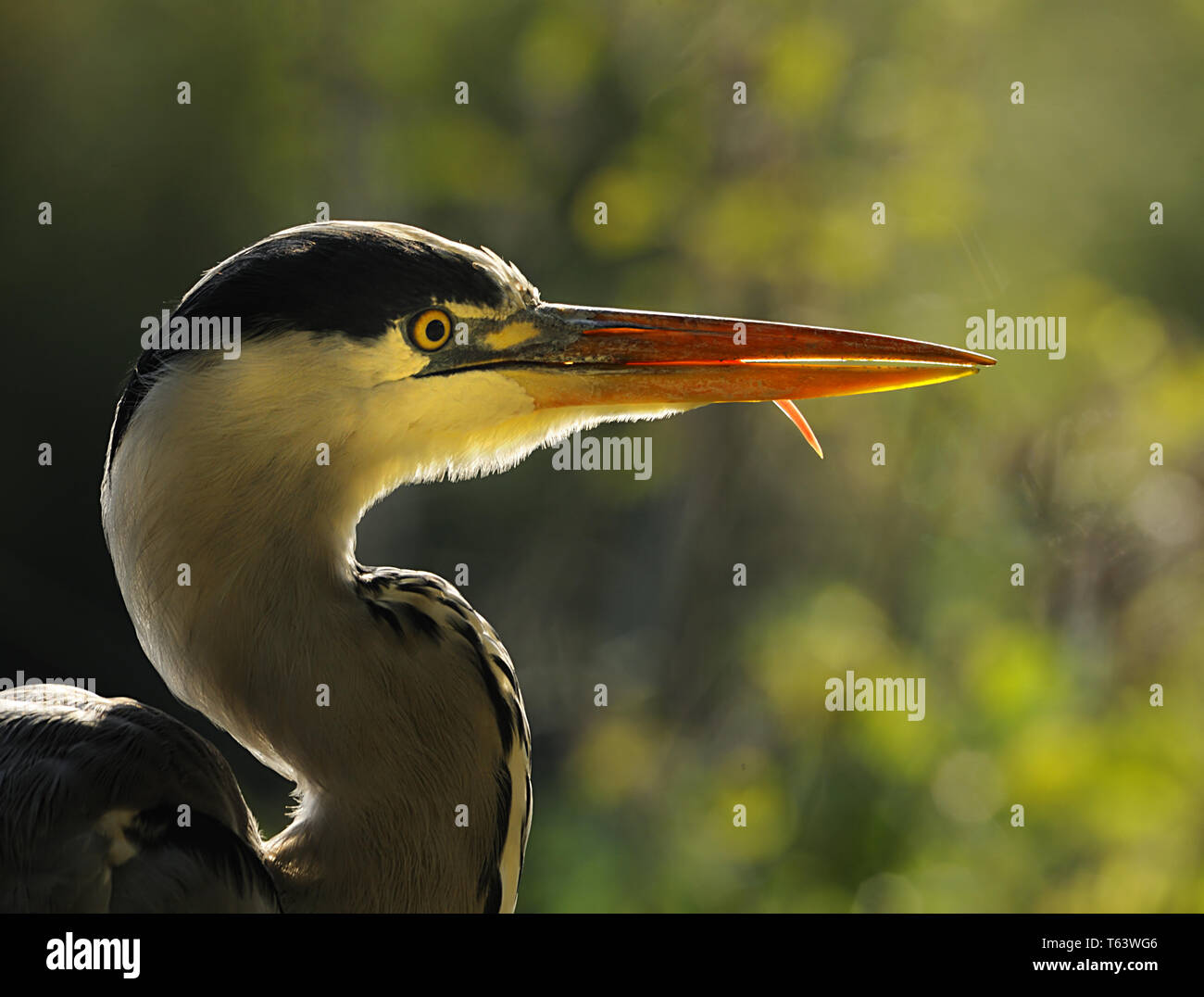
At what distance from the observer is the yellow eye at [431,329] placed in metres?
0.96

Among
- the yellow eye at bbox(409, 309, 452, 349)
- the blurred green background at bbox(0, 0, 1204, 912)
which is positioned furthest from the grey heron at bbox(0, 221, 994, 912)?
the blurred green background at bbox(0, 0, 1204, 912)

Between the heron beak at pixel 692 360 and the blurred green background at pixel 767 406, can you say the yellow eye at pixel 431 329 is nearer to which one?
the heron beak at pixel 692 360

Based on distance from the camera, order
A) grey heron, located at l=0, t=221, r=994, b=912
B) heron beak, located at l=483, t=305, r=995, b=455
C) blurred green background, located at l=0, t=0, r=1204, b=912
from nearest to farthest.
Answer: grey heron, located at l=0, t=221, r=994, b=912, heron beak, located at l=483, t=305, r=995, b=455, blurred green background, located at l=0, t=0, r=1204, b=912

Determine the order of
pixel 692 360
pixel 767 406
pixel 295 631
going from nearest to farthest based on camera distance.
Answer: pixel 295 631, pixel 692 360, pixel 767 406

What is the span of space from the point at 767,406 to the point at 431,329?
5.41 feet

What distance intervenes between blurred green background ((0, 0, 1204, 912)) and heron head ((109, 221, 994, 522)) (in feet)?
3.91

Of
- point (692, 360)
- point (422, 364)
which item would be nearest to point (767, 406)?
point (692, 360)

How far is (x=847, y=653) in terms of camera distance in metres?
2.21

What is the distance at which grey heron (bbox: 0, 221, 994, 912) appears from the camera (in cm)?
89

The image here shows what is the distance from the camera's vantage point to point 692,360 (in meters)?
1.07

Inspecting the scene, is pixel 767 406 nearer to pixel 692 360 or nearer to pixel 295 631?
pixel 692 360

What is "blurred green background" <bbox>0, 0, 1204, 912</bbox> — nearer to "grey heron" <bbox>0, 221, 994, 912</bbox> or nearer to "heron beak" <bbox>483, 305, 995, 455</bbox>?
"heron beak" <bbox>483, 305, 995, 455</bbox>

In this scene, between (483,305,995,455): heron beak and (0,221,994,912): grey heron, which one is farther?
(483,305,995,455): heron beak

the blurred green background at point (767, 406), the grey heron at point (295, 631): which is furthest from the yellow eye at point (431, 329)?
the blurred green background at point (767, 406)
